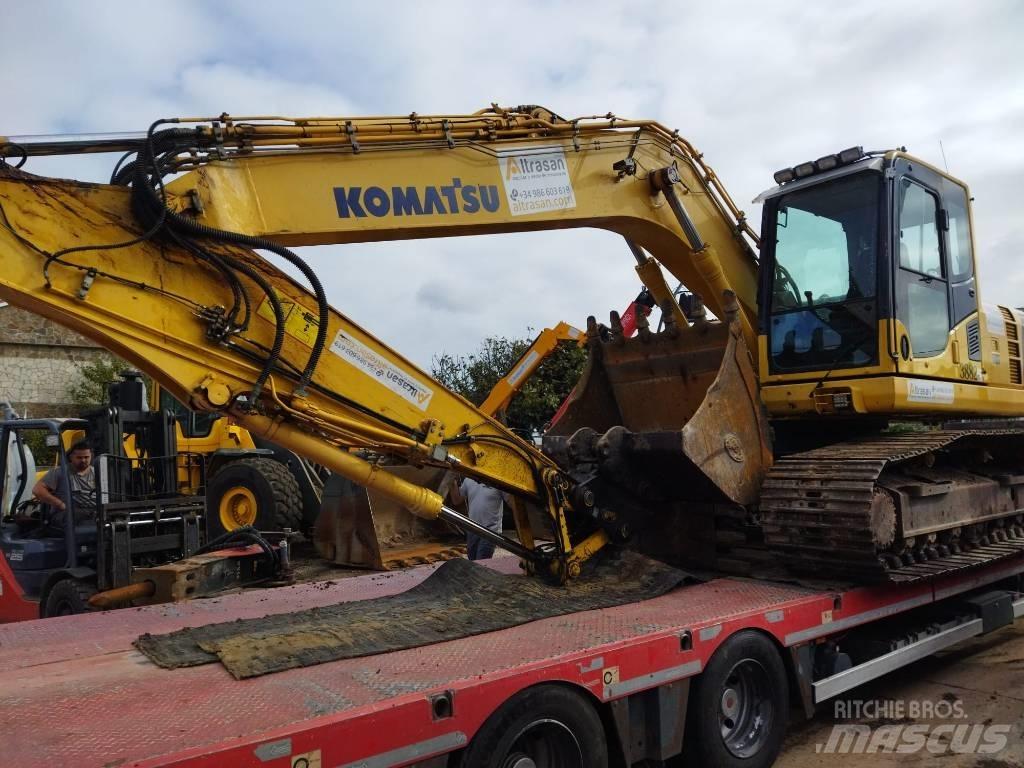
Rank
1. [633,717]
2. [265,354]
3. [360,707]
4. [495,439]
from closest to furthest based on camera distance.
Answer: [360,707]
[633,717]
[265,354]
[495,439]

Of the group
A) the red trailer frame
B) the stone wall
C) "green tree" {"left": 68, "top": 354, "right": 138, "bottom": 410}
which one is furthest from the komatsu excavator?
the stone wall

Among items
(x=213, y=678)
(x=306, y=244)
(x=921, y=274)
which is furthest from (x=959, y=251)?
(x=213, y=678)

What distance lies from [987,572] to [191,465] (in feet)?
31.5

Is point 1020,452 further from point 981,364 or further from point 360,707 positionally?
point 360,707

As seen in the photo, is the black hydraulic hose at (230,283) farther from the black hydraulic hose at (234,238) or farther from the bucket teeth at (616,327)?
the bucket teeth at (616,327)

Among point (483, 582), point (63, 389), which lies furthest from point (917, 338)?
point (63, 389)

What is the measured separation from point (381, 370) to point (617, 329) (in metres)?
2.50

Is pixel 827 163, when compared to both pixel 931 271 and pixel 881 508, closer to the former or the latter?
pixel 931 271

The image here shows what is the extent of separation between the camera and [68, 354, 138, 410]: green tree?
26.9 m

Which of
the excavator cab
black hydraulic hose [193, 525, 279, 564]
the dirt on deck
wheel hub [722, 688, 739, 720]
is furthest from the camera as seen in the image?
black hydraulic hose [193, 525, 279, 564]

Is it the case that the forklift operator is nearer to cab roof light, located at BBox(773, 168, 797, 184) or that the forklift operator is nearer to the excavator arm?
the excavator arm

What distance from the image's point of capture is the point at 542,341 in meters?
10.4

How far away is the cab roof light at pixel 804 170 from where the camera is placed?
19.6 ft

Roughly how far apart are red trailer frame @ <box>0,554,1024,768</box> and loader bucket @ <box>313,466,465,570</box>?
3793mm
